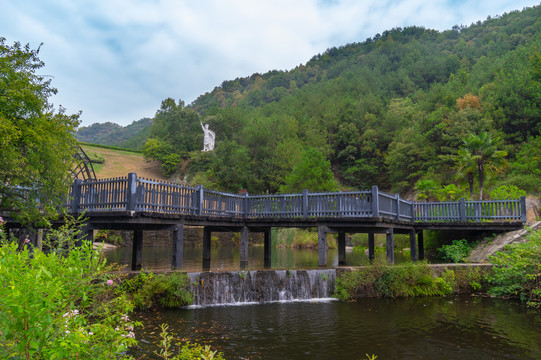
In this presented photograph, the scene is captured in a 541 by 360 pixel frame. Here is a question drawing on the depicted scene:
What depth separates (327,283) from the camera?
14117 millimetres

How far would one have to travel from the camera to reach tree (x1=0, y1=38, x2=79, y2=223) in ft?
35.6

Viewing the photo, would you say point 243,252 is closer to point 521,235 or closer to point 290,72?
point 521,235

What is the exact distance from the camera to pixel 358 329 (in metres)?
9.94

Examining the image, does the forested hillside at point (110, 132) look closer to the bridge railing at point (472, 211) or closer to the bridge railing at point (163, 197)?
the bridge railing at point (472, 211)

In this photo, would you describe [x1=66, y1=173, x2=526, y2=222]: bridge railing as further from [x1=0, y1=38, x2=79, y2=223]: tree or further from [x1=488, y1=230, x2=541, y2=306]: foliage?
[x1=488, y1=230, x2=541, y2=306]: foliage

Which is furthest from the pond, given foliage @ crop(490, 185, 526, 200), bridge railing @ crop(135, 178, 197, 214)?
foliage @ crop(490, 185, 526, 200)

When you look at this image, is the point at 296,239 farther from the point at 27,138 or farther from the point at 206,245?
the point at 27,138

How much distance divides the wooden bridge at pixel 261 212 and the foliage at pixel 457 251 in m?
1.78

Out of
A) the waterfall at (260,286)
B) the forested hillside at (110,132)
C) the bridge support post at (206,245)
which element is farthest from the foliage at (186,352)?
the forested hillside at (110,132)

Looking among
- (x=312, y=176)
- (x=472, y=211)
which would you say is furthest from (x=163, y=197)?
(x=312, y=176)

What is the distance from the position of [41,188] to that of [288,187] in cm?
3237

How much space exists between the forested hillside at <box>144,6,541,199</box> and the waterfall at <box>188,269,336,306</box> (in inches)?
819

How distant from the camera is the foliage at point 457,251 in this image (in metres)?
20.7

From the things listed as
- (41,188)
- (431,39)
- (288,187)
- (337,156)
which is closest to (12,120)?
(41,188)
